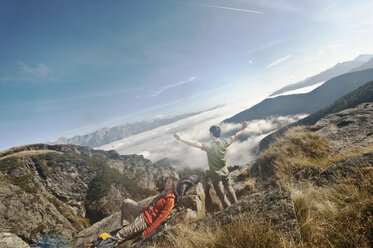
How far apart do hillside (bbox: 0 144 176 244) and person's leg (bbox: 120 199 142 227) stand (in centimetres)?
6283

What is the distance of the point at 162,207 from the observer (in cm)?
573

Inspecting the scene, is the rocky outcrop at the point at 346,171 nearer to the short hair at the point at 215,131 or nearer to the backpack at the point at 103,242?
the short hair at the point at 215,131

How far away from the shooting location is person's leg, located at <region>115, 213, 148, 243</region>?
17.8 feet

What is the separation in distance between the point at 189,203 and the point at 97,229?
651cm

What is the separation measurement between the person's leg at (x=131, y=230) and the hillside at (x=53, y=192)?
2533 inches

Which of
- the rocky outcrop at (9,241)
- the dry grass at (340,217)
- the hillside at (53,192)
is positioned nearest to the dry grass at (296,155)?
the dry grass at (340,217)

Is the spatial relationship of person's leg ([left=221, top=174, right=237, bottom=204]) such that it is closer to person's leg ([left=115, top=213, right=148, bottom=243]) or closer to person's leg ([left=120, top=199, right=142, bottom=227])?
person's leg ([left=115, top=213, right=148, bottom=243])

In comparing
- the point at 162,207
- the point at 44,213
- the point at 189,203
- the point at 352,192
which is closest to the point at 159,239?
the point at 162,207

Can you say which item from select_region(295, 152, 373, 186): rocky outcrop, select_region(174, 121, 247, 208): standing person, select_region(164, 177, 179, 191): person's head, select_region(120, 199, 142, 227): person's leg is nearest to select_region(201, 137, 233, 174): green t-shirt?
select_region(174, 121, 247, 208): standing person

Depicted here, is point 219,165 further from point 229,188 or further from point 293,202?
point 293,202

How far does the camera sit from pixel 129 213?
6.90m

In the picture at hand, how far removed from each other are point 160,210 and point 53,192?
15555cm

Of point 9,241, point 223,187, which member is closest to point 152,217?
point 223,187

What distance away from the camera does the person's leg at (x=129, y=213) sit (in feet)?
22.2
